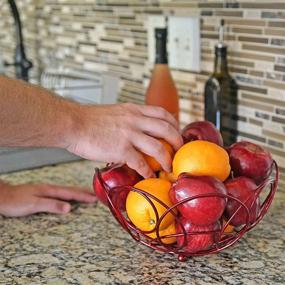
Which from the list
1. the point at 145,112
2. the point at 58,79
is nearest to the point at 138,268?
the point at 145,112

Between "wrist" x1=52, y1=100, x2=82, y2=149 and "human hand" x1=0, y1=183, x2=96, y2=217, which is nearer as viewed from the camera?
"wrist" x1=52, y1=100, x2=82, y2=149

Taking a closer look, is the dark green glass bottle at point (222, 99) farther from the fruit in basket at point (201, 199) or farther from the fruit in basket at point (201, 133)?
the fruit in basket at point (201, 199)

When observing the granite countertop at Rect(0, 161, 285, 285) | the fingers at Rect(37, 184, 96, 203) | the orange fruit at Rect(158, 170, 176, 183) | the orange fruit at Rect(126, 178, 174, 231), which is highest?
the orange fruit at Rect(158, 170, 176, 183)

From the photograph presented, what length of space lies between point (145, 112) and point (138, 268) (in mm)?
220

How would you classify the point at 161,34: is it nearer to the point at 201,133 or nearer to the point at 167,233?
the point at 201,133

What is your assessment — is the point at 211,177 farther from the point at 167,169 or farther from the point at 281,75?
the point at 281,75

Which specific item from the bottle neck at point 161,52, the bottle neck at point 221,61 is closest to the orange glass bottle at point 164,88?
the bottle neck at point 161,52

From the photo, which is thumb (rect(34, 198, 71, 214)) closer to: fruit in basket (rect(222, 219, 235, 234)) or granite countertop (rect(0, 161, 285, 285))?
granite countertop (rect(0, 161, 285, 285))

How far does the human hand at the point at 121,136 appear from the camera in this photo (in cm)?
73

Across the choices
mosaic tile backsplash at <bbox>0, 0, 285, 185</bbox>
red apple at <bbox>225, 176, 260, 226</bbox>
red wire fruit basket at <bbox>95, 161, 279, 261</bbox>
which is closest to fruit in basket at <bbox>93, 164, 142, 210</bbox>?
red wire fruit basket at <bbox>95, 161, 279, 261</bbox>

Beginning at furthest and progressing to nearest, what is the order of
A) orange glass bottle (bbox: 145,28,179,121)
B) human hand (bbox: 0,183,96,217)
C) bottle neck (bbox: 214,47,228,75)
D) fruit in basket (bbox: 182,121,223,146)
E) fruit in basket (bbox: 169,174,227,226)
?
orange glass bottle (bbox: 145,28,179,121)
bottle neck (bbox: 214,47,228,75)
human hand (bbox: 0,183,96,217)
fruit in basket (bbox: 182,121,223,146)
fruit in basket (bbox: 169,174,227,226)

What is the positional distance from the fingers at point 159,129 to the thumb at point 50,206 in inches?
11.0

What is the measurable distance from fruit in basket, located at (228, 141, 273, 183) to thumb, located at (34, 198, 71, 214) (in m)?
0.34

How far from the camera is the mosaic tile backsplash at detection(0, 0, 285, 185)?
103 cm
